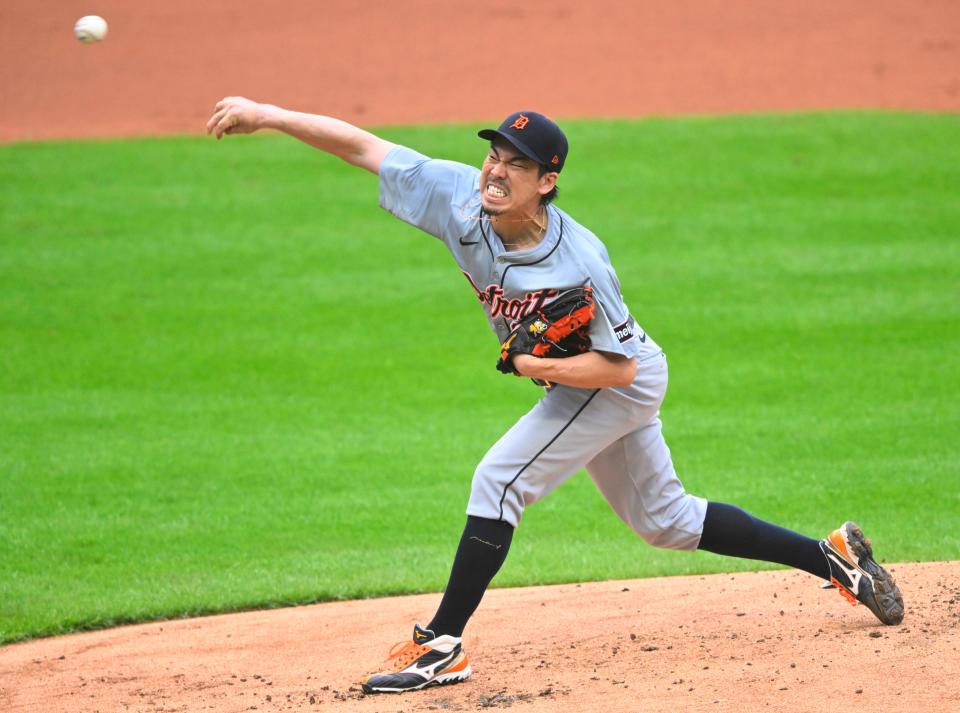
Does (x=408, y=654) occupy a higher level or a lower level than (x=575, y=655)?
higher

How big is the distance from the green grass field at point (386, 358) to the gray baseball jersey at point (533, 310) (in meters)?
1.78

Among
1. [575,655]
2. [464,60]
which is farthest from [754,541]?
[464,60]

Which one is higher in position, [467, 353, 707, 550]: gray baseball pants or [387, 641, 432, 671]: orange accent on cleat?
[467, 353, 707, 550]: gray baseball pants

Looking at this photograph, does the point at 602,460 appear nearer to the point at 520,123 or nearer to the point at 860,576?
the point at 860,576

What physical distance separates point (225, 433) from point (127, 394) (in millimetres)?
1153

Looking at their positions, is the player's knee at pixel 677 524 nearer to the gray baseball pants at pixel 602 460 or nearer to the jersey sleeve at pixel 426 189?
the gray baseball pants at pixel 602 460

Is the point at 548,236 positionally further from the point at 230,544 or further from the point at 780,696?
the point at 230,544

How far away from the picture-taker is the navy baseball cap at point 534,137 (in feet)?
13.8

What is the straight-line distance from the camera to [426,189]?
4398mm

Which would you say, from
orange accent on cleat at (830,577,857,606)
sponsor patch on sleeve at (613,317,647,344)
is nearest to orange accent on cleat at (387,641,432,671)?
sponsor patch on sleeve at (613,317,647,344)

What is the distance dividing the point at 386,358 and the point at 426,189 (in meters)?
5.74

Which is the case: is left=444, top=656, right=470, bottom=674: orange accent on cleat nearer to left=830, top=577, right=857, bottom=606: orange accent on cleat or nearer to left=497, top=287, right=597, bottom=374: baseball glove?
left=497, top=287, right=597, bottom=374: baseball glove

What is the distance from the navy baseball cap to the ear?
21 millimetres

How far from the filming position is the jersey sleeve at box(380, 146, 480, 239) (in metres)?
4.38
